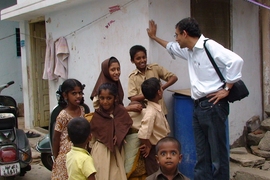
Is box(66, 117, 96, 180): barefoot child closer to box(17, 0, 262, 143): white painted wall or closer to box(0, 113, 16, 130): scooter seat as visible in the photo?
box(0, 113, 16, 130): scooter seat

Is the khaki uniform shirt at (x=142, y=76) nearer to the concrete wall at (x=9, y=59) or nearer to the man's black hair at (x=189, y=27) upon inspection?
the man's black hair at (x=189, y=27)

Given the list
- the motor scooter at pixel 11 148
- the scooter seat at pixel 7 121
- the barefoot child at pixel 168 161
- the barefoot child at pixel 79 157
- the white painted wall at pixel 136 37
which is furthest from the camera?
the white painted wall at pixel 136 37

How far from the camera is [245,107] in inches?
224

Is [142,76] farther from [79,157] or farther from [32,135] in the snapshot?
[32,135]

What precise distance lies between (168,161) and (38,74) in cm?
579

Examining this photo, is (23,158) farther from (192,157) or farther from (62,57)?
(62,57)

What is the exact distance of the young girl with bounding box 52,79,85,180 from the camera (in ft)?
11.0

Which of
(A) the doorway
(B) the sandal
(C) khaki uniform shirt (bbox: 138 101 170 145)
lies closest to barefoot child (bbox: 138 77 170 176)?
(C) khaki uniform shirt (bbox: 138 101 170 145)

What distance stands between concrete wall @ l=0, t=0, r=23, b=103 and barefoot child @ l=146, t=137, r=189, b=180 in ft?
27.3

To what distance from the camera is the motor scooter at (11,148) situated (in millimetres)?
3883

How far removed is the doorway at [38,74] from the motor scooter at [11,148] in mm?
3258

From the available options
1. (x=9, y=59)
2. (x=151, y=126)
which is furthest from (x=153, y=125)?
(x=9, y=59)

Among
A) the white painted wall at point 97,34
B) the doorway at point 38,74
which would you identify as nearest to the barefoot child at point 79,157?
the white painted wall at point 97,34

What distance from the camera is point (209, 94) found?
3.30 meters
